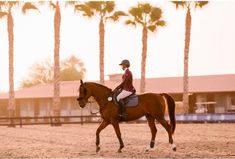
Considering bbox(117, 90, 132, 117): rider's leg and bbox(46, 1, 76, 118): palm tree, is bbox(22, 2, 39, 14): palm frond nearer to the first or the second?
bbox(46, 1, 76, 118): palm tree

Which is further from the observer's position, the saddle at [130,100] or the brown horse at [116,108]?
the saddle at [130,100]

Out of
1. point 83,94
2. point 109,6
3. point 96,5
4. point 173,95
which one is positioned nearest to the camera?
point 83,94

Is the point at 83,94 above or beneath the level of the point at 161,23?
beneath

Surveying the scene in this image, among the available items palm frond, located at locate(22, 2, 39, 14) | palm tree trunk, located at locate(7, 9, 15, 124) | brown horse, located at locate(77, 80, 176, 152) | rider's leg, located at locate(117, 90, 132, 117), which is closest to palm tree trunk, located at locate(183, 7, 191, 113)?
palm frond, located at locate(22, 2, 39, 14)

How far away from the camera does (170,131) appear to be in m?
16.2

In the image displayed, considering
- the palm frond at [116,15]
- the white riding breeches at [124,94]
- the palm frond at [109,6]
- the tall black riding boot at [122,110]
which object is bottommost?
the tall black riding boot at [122,110]

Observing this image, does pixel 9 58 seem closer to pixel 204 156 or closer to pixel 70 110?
pixel 70 110

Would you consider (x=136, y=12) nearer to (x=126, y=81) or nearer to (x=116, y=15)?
(x=116, y=15)

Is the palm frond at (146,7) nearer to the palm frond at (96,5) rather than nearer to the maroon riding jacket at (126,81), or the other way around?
the palm frond at (96,5)

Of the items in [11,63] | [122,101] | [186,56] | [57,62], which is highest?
[186,56]

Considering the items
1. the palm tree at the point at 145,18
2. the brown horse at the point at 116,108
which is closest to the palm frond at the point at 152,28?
the palm tree at the point at 145,18

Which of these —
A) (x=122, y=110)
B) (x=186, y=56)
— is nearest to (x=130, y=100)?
(x=122, y=110)

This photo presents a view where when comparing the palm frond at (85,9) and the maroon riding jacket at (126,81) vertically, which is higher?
the palm frond at (85,9)

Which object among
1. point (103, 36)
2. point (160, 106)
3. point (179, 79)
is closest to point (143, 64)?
point (103, 36)
